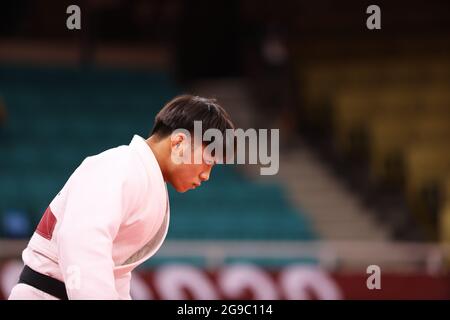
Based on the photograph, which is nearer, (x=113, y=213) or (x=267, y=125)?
(x=113, y=213)

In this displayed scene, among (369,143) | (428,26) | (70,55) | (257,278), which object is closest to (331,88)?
(369,143)

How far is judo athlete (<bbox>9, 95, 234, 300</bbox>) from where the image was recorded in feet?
8.62

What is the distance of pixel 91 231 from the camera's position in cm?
264

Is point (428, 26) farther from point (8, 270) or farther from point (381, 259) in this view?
point (8, 270)

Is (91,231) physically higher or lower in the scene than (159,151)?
lower

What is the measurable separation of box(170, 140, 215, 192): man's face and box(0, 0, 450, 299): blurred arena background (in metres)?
4.90

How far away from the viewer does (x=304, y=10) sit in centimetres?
1323

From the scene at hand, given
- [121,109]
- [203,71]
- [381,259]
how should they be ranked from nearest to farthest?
1. [381,259]
2. [121,109]
3. [203,71]

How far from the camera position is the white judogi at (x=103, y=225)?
262 cm

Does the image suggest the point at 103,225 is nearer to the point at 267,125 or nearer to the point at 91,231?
the point at 91,231

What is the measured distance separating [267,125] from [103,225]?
936 centimetres

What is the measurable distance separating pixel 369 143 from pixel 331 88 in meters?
1.16

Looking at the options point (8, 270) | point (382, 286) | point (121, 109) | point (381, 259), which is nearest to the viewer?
point (8, 270)

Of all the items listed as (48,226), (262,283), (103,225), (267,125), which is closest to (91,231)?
(103,225)
